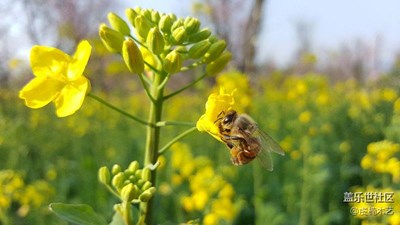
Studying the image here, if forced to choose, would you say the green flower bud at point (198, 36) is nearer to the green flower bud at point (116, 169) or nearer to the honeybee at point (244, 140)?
the honeybee at point (244, 140)

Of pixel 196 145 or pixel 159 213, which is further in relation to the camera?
pixel 196 145

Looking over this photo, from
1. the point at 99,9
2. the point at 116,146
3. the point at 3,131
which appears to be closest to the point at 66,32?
the point at 99,9

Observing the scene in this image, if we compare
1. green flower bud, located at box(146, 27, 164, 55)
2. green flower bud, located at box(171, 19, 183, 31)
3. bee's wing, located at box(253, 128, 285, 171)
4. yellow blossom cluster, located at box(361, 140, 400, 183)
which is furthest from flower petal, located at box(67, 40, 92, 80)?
yellow blossom cluster, located at box(361, 140, 400, 183)

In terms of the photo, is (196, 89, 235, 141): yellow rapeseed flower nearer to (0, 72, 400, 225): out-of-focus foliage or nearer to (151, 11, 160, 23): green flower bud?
(151, 11, 160, 23): green flower bud

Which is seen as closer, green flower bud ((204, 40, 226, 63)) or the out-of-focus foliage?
green flower bud ((204, 40, 226, 63))

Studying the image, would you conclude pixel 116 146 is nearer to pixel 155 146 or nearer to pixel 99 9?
pixel 155 146
